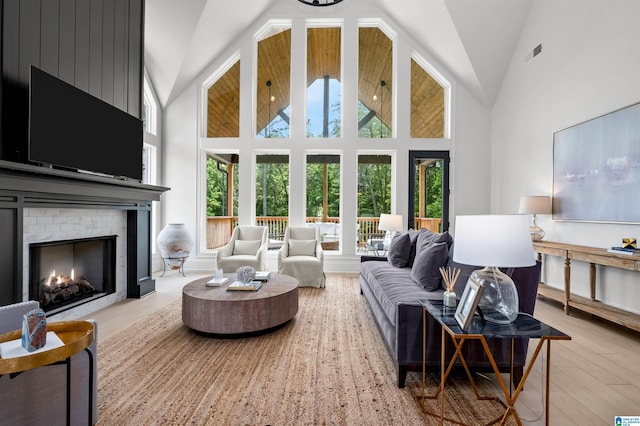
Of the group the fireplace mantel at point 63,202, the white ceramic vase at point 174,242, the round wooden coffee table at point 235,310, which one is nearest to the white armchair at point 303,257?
the round wooden coffee table at point 235,310

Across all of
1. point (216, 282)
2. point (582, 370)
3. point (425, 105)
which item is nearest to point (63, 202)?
point (216, 282)

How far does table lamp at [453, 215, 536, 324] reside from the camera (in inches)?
65.5

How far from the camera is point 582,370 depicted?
239 centimetres

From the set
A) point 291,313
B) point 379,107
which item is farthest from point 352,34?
point 291,313

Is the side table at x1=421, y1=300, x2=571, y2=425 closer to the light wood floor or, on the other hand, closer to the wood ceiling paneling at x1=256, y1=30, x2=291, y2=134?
the light wood floor

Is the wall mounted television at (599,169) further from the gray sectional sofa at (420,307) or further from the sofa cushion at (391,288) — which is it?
the sofa cushion at (391,288)

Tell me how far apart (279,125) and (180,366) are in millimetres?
4758

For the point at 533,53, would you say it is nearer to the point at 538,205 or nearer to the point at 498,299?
the point at 538,205

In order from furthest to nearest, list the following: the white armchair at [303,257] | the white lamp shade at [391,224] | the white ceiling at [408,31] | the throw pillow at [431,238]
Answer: the white ceiling at [408,31], the white armchair at [303,257], the white lamp shade at [391,224], the throw pillow at [431,238]

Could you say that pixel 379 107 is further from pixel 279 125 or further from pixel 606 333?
pixel 606 333

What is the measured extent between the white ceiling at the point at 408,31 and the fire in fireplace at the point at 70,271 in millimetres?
3220

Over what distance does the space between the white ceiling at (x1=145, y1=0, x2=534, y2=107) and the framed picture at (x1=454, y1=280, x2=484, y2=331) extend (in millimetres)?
5011

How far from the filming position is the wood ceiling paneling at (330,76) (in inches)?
243

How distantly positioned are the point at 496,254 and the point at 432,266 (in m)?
1.12
